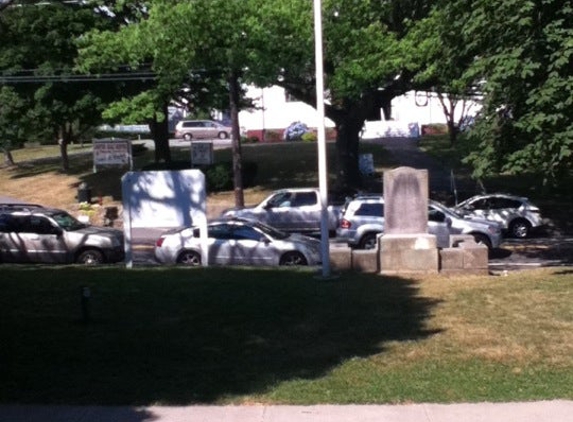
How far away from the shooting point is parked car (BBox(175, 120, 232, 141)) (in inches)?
2832

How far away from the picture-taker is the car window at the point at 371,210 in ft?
95.5

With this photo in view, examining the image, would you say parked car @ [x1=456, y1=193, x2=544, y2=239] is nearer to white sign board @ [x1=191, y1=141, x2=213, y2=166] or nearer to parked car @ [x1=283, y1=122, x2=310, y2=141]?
white sign board @ [x1=191, y1=141, x2=213, y2=166]

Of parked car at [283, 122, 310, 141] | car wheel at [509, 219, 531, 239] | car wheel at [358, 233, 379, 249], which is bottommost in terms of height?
car wheel at [509, 219, 531, 239]

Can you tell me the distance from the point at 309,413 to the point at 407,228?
11.8m

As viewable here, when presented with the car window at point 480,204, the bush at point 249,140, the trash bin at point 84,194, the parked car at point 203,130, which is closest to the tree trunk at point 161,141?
the trash bin at point 84,194

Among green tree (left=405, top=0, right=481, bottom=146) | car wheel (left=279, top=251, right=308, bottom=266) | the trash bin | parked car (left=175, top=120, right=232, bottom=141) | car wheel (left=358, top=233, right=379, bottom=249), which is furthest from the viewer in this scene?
parked car (left=175, top=120, right=232, bottom=141)

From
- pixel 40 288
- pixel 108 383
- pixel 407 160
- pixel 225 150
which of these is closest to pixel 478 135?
pixel 40 288

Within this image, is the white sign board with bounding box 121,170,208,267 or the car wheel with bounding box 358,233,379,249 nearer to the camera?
the white sign board with bounding box 121,170,208,267

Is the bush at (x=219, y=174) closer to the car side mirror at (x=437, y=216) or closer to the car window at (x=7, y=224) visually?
the car side mirror at (x=437, y=216)

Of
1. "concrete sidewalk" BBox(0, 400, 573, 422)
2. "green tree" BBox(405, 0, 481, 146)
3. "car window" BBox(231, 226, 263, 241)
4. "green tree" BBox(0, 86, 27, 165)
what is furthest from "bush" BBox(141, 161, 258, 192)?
"concrete sidewalk" BBox(0, 400, 573, 422)

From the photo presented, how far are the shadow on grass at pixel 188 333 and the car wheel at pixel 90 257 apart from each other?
7641 mm

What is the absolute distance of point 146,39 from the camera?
3362cm

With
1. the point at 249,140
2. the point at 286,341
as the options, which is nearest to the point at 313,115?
the point at 249,140

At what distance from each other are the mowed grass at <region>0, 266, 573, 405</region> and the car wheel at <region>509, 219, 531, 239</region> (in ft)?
51.3
